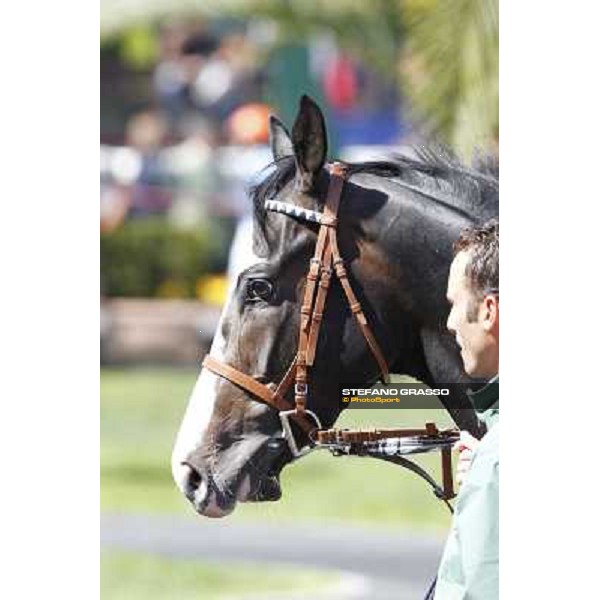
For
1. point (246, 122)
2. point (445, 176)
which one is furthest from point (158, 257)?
point (445, 176)

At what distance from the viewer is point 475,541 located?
3.83 metres

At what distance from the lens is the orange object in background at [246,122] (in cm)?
1122

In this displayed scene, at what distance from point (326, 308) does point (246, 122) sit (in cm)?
813

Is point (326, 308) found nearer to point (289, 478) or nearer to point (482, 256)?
point (482, 256)

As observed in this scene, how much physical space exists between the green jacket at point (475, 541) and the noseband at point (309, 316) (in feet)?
1.65

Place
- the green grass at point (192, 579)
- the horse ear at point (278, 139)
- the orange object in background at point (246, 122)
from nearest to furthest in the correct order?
the horse ear at point (278, 139), the green grass at point (192, 579), the orange object in background at point (246, 122)

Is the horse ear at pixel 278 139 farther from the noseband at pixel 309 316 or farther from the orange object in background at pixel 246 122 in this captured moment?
the orange object in background at pixel 246 122

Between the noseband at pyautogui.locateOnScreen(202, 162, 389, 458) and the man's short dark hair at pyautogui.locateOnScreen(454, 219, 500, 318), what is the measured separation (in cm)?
27

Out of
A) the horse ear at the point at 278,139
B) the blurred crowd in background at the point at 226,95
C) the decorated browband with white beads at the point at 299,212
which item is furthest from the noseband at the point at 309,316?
the blurred crowd in background at the point at 226,95
